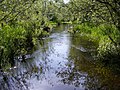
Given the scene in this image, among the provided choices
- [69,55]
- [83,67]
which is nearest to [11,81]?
[83,67]

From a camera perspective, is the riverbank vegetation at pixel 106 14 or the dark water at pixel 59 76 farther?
the riverbank vegetation at pixel 106 14

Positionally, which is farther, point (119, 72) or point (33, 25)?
point (33, 25)

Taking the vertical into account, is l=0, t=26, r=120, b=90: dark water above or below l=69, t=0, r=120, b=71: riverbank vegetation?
below

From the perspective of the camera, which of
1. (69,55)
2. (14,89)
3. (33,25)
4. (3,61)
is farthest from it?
(33,25)

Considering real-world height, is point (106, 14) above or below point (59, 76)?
above

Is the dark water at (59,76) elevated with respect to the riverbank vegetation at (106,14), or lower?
lower

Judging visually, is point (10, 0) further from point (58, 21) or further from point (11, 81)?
point (58, 21)

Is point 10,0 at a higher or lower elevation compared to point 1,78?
higher

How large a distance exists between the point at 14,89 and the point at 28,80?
59.6 inches

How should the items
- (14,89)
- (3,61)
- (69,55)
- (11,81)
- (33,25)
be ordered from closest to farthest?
(14,89)
(11,81)
(3,61)
(69,55)
(33,25)

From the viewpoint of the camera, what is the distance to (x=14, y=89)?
12.2 metres

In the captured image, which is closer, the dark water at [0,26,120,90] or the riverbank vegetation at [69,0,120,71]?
the dark water at [0,26,120,90]

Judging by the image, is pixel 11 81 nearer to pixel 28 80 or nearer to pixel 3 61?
pixel 28 80

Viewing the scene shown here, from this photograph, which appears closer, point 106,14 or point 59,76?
point 59,76
